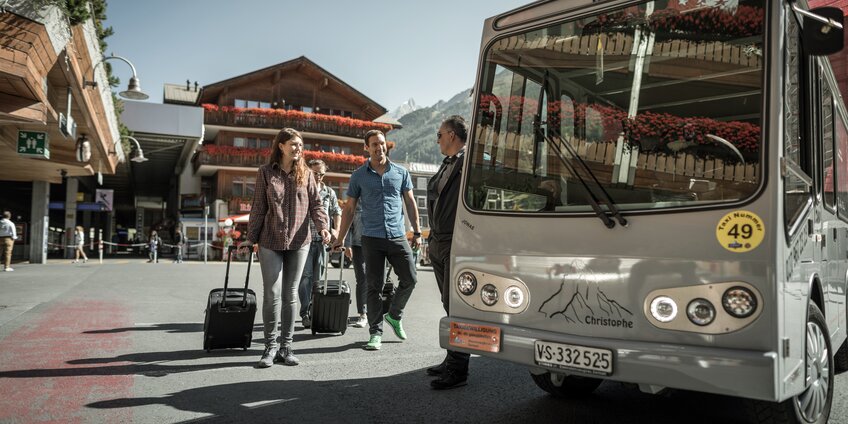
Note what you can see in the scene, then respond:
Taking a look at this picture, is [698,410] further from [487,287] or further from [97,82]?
[97,82]

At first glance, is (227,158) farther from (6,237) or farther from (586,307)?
(586,307)

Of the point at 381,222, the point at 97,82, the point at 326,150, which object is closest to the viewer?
the point at 381,222

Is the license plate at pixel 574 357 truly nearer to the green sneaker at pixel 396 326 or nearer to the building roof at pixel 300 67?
the green sneaker at pixel 396 326

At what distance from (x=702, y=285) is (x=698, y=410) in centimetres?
159

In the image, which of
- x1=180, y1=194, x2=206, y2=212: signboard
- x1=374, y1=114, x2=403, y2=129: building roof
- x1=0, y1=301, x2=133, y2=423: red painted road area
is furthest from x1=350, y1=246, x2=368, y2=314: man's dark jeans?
x1=374, y1=114, x2=403, y2=129: building roof

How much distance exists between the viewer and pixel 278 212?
5.35 metres

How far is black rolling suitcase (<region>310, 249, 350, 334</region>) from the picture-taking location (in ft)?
21.9

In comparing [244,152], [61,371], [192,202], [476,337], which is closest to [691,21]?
[476,337]

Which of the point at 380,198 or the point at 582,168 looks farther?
the point at 380,198

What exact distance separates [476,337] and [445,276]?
0.91 m

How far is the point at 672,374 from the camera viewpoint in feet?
9.43

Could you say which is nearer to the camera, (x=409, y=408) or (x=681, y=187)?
(x=681, y=187)

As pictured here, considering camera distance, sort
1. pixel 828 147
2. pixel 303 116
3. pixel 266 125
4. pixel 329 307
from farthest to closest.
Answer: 1. pixel 303 116
2. pixel 266 125
3. pixel 329 307
4. pixel 828 147

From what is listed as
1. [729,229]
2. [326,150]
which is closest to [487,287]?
[729,229]
